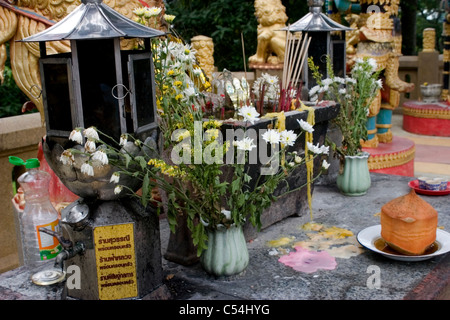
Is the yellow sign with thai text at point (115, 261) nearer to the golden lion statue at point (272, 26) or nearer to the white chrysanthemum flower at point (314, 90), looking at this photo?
the white chrysanthemum flower at point (314, 90)

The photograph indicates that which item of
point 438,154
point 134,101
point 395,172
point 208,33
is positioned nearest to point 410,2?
point 208,33

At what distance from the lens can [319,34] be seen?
4.25m

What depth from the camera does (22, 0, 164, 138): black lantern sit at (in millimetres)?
2133

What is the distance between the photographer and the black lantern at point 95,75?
2.13m

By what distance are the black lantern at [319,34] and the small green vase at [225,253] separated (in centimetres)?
206

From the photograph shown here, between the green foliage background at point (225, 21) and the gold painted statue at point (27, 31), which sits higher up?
the green foliage background at point (225, 21)

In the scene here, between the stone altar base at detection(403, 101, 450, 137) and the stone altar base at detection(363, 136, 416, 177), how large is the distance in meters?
2.31

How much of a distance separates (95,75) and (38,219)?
86 centimetres

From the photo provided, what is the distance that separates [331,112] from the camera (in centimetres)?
356

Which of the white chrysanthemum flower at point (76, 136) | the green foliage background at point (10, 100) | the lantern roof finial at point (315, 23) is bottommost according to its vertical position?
the green foliage background at point (10, 100)

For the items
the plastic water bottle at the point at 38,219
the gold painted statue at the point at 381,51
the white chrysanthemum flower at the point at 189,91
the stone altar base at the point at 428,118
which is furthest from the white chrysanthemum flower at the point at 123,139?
the stone altar base at the point at 428,118

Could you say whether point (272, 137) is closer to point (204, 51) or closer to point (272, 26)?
point (204, 51)

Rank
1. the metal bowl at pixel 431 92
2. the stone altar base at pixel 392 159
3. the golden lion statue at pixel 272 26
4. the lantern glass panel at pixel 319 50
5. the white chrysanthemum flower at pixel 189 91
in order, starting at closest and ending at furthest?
the white chrysanthemum flower at pixel 189 91 → the lantern glass panel at pixel 319 50 → the stone altar base at pixel 392 159 → the golden lion statue at pixel 272 26 → the metal bowl at pixel 431 92

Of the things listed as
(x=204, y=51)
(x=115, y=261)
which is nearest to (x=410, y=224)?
(x=115, y=261)
